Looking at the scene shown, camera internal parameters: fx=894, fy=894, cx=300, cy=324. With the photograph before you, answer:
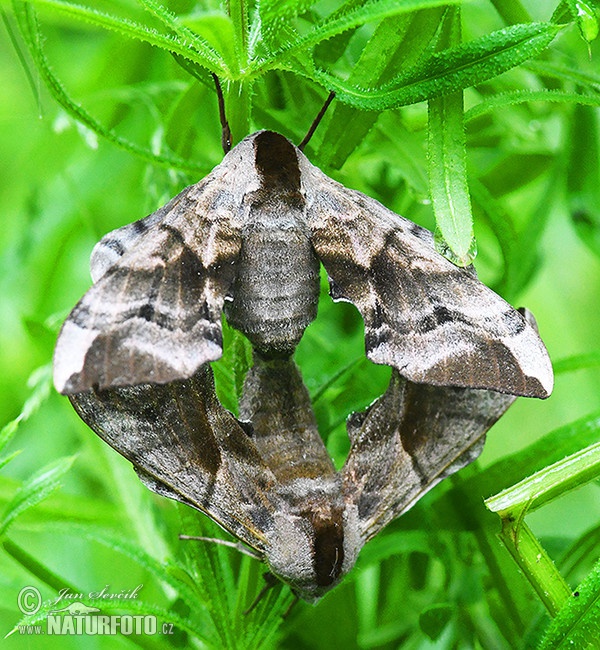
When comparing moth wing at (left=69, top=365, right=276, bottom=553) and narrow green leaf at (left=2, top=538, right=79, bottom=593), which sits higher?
moth wing at (left=69, top=365, right=276, bottom=553)

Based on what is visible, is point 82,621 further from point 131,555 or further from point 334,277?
point 334,277

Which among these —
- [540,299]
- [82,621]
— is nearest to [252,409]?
[82,621]

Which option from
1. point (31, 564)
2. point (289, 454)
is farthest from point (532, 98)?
point (31, 564)

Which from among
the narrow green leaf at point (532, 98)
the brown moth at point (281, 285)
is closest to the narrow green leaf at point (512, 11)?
the narrow green leaf at point (532, 98)

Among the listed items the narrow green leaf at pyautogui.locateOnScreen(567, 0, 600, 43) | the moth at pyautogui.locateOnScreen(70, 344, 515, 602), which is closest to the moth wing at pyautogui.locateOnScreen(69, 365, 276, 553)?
the moth at pyautogui.locateOnScreen(70, 344, 515, 602)

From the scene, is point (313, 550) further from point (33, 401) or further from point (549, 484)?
point (33, 401)

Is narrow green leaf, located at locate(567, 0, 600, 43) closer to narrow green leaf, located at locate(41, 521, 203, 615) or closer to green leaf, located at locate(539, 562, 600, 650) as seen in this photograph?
green leaf, located at locate(539, 562, 600, 650)
